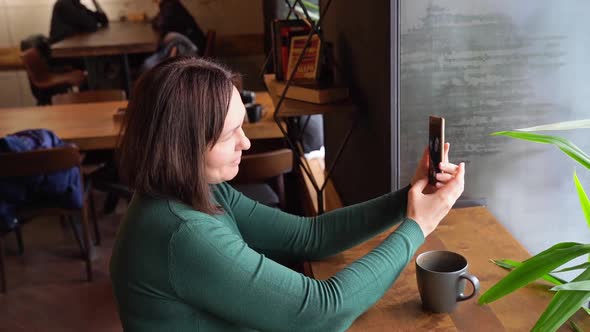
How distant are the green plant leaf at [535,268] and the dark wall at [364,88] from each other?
0.59 m

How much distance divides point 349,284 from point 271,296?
0.49 ft

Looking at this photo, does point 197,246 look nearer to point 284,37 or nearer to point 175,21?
point 284,37

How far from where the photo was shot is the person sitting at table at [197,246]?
1072mm

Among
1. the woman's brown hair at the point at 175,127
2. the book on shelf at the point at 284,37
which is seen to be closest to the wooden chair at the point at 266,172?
the book on shelf at the point at 284,37

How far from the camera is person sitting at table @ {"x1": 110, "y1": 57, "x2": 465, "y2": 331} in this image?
107 cm

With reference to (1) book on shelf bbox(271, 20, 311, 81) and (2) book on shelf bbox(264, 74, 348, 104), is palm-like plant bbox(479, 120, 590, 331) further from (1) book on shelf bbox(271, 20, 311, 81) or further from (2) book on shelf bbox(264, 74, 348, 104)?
(1) book on shelf bbox(271, 20, 311, 81)

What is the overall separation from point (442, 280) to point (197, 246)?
0.45 m

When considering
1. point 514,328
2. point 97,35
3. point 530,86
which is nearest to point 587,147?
point 530,86

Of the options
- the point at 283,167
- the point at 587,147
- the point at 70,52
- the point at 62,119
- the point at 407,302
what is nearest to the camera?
the point at 407,302

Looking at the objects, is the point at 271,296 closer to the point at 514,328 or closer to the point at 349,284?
the point at 349,284

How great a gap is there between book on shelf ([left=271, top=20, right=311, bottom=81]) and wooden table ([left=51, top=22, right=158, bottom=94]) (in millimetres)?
3605

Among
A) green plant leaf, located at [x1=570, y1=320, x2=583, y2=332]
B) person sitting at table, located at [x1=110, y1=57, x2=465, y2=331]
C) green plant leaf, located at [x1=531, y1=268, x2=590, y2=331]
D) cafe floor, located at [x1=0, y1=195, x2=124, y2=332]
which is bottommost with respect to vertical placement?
cafe floor, located at [x1=0, y1=195, x2=124, y2=332]

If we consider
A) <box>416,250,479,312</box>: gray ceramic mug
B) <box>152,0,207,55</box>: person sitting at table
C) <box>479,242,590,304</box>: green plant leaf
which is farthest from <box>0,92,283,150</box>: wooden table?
<box>152,0,207,55</box>: person sitting at table

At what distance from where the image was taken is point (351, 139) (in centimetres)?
227
